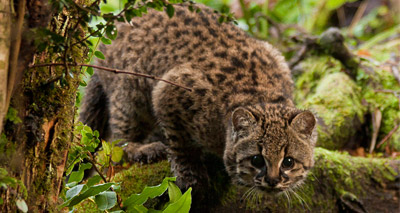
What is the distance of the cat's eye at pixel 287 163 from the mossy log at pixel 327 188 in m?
0.38

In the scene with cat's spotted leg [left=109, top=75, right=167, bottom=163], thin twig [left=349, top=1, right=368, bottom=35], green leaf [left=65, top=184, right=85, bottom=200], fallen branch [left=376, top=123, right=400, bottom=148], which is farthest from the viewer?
thin twig [left=349, top=1, right=368, bottom=35]

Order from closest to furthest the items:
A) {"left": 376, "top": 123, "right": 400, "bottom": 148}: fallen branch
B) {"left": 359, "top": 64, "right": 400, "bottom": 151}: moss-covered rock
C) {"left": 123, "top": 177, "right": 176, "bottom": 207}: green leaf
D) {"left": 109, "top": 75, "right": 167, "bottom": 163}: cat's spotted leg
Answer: {"left": 123, "top": 177, "right": 176, "bottom": 207}: green leaf < {"left": 109, "top": 75, "right": 167, "bottom": 163}: cat's spotted leg < {"left": 376, "top": 123, "right": 400, "bottom": 148}: fallen branch < {"left": 359, "top": 64, "right": 400, "bottom": 151}: moss-covered rock

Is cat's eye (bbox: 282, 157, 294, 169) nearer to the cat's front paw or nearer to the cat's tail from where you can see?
the cat's front paw

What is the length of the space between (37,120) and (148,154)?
8.72ft

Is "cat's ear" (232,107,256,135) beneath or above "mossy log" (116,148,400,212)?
above

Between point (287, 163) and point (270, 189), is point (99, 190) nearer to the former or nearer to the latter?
point (270, 189)

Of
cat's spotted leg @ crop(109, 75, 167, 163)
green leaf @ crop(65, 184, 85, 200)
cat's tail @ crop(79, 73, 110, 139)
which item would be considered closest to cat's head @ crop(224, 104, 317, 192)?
cat's spotted leg @ crop(109, 75, 167, 163)

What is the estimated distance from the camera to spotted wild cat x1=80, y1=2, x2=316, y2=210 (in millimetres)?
3840

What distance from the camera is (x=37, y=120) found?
7.44 feet

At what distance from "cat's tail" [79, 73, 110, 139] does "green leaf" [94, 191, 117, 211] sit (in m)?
3.00

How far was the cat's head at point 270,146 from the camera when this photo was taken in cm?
372

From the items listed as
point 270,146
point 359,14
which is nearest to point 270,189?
point 270,146

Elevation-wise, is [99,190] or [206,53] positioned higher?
[206,53]

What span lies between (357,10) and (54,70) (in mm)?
10645
